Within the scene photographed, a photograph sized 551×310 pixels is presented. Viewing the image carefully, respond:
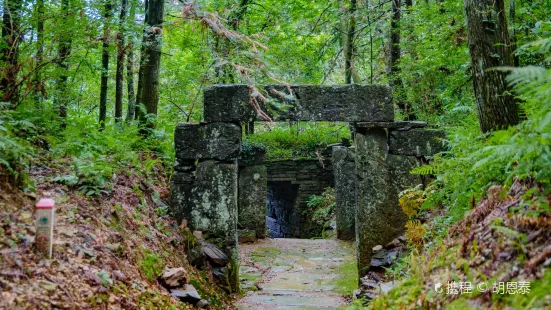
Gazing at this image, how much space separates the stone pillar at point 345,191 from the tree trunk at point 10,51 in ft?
25.3

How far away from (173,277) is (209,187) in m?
1.97

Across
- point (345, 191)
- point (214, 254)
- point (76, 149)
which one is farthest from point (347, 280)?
point (76, 149)

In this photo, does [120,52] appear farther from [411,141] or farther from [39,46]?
[411,141]

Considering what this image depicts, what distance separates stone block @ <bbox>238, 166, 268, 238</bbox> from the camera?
12.1 metres

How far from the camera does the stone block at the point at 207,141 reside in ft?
22.3

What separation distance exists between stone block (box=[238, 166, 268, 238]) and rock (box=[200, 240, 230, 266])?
5184mm

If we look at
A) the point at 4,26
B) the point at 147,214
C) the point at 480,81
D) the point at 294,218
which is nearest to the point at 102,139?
the point at 147,214

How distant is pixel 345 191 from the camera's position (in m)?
11.6

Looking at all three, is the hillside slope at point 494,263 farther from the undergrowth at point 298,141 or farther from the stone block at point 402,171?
the undergrowth at point 298,141

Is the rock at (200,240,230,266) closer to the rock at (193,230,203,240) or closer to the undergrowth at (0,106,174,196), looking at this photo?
the rock at (193,230,203,240)

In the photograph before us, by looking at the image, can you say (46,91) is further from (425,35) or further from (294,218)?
(294,218)

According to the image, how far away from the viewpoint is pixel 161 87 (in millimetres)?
12922

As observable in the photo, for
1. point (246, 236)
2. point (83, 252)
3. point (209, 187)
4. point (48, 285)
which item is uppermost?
point (209, 187)

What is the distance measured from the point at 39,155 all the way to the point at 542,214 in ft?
17.6
